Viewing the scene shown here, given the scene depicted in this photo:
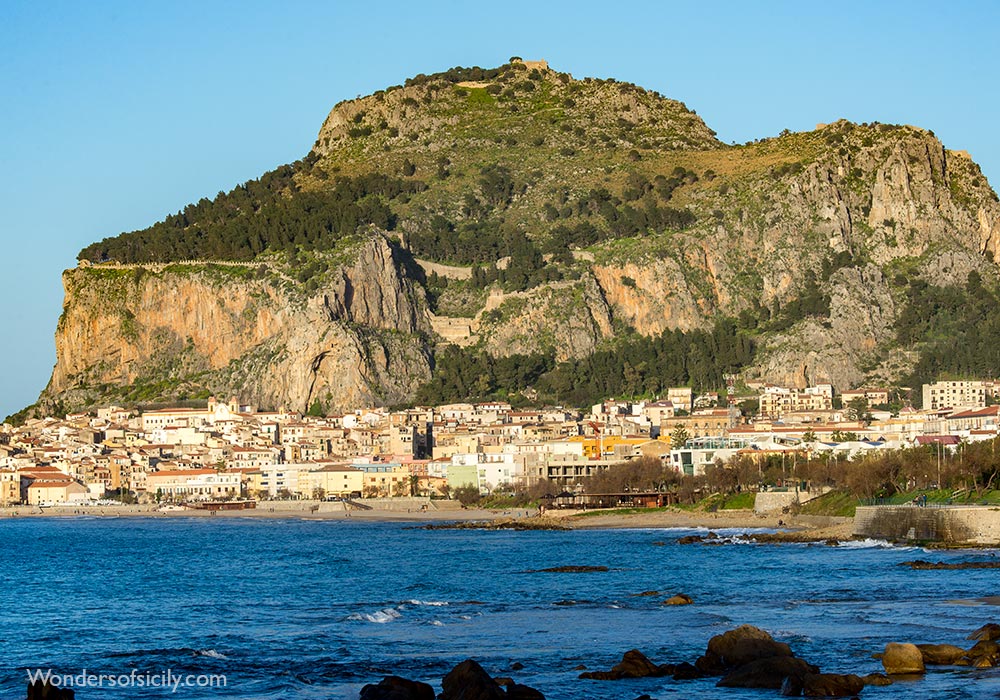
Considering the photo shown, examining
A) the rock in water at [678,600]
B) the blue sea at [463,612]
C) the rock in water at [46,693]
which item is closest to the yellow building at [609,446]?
the blue sea at [463,612]

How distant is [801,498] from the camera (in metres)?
95.8

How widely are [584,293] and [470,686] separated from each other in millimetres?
145489

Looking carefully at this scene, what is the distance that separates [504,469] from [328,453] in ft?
79.8

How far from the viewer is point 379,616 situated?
51.1 metres

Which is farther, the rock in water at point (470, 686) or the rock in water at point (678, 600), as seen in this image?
the rock in water at point (678, 600)

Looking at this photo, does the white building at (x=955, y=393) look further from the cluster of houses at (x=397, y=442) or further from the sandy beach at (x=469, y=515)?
the sandy beach at (x=469, y=515)

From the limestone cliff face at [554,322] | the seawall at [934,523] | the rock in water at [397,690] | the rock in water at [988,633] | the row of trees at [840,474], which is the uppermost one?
the limestone cliff face at [554,322]

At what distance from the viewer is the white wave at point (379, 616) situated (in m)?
50.1

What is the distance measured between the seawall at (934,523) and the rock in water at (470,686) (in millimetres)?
38977

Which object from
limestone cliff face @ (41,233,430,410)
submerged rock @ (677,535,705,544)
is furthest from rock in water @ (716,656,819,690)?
limestone cliff face @ (41,233,430,410)

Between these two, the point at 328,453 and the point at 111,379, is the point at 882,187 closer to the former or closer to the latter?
the point at 328,453

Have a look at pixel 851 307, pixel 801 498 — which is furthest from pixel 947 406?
pixel 801 498

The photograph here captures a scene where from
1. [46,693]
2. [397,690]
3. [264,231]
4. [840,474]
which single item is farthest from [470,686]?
[264,231]

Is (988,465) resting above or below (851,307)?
below
